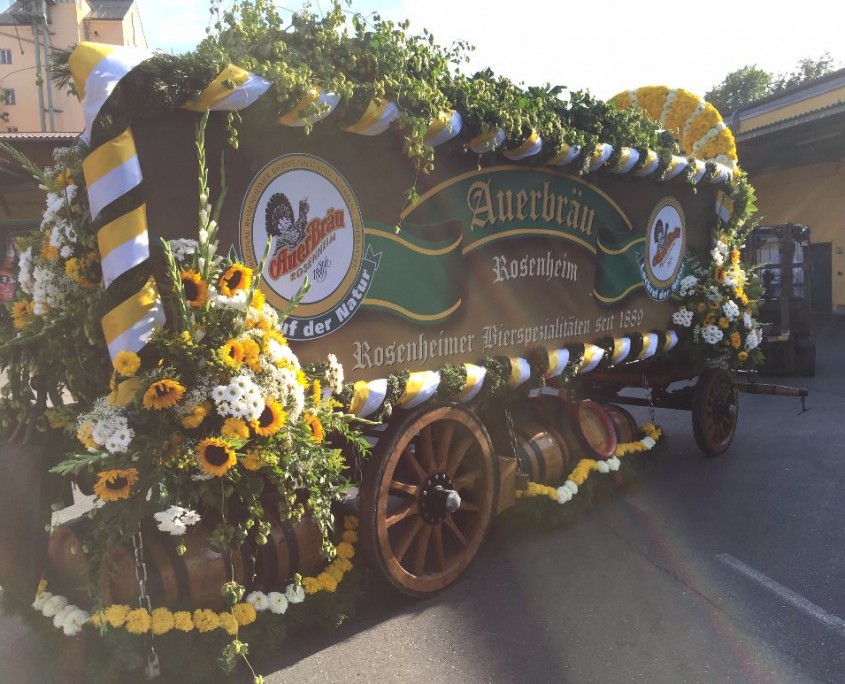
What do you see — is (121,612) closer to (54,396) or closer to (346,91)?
(54,396)

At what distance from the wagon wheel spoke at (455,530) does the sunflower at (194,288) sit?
1.87 m

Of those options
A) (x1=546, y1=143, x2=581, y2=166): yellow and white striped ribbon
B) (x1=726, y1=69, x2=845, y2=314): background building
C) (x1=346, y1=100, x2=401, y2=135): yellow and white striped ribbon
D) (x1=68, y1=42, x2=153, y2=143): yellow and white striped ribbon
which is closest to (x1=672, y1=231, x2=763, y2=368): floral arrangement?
(x1=546, y1=143, x2=581, y2=166): yellow and white striped ribbon

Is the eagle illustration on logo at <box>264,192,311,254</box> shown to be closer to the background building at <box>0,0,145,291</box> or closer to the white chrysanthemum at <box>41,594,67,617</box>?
the white chrysanthemum at <box>41,594,67,617</box>

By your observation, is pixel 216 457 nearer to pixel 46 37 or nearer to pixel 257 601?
pixel 257 601

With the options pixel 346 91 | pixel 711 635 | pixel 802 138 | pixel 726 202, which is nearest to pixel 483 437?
pixel 711 635

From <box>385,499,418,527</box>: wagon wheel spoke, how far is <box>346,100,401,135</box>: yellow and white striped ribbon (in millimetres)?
1829

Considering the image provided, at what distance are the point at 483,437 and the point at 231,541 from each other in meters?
1.65

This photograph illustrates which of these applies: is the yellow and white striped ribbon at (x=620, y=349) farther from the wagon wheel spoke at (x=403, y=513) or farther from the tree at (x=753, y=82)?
the tree at (x=753, y=82)

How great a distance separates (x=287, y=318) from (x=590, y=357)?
2411mm

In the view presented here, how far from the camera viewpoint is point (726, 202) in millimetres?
6258

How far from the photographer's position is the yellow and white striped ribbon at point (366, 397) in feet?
10.6

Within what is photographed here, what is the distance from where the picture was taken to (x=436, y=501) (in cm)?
372

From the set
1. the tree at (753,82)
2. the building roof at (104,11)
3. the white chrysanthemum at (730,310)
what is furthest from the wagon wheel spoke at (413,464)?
the tree at (753,82)

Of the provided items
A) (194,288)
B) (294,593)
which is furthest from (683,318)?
(194,288)
